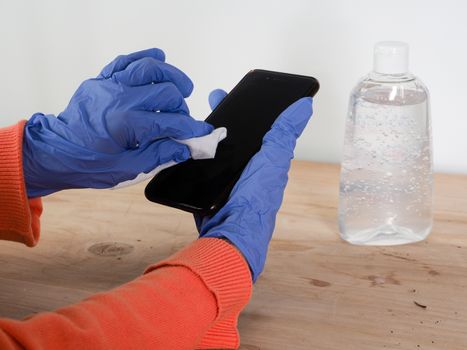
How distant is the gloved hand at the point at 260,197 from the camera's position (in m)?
0.77

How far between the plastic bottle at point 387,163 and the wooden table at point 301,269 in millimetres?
32

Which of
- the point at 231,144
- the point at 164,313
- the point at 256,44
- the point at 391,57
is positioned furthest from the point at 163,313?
the point at 256,44

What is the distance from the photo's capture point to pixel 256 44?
3.89ft

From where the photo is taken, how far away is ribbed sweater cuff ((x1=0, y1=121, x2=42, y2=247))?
85 cm

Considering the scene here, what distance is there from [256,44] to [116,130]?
423 millimetres

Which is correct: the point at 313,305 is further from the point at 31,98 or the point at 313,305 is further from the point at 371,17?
the point at 31,98

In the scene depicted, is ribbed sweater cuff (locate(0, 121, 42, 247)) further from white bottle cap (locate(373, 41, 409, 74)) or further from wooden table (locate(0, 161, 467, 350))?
white bottle cap (locate(373, 41, 409, 74))

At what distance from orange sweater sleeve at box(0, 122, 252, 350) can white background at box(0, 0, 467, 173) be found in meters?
0.51

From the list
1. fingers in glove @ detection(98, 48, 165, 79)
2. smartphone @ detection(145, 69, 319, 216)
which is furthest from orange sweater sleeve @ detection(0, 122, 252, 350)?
fingers in glove @ detection(98, 48, 165, 79)

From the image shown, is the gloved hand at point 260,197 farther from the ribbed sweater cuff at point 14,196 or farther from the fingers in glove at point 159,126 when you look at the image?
the ribbed sweater cuff at point 14,196

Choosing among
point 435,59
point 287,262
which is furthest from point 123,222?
point 435,59

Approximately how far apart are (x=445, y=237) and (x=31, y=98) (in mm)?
811

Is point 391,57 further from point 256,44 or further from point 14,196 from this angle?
point 14,196

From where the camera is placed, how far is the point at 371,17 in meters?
1.11
